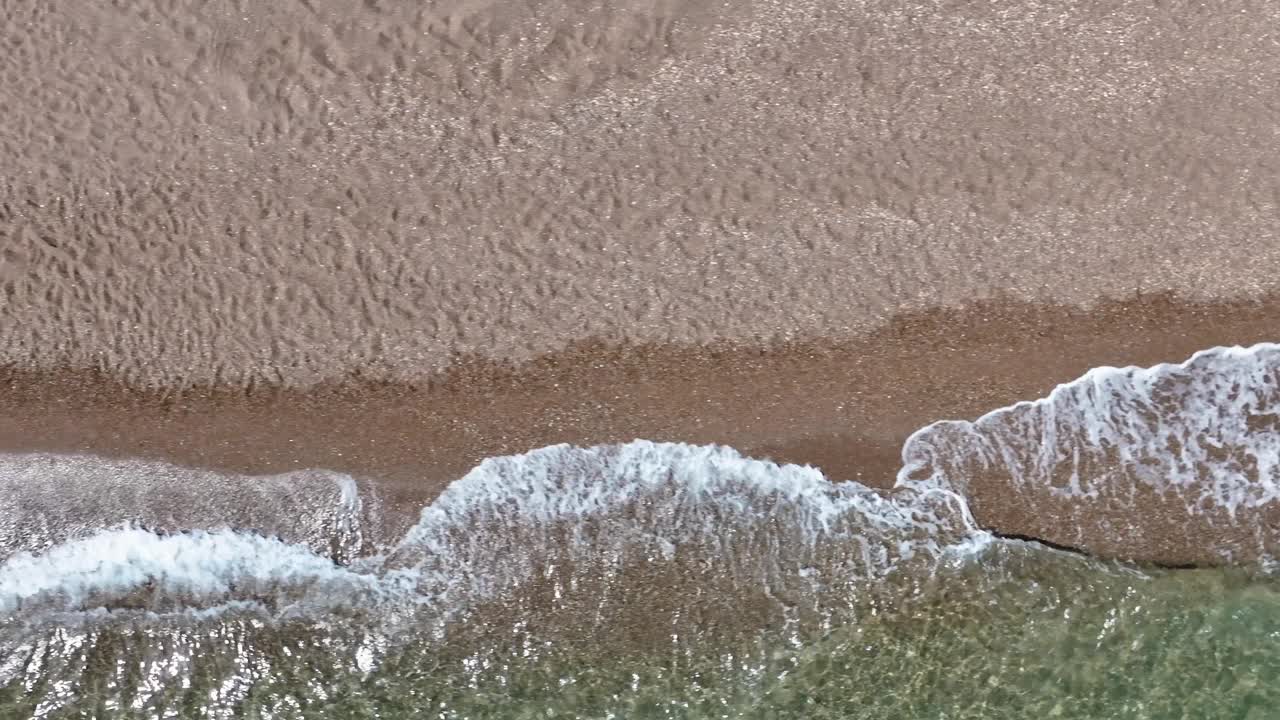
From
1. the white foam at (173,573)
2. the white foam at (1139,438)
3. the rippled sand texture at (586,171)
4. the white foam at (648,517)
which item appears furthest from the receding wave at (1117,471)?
the white foam at (173,573)

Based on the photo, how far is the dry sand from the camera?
4645 mm

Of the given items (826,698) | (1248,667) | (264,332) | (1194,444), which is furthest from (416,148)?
(1248,667)

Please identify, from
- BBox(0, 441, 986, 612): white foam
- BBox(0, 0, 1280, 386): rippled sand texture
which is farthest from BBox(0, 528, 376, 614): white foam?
BBox(0, 0, 1280, 386): rippled sand texture

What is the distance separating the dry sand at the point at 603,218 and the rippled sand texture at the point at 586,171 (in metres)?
0.02

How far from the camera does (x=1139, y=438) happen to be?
4602mm

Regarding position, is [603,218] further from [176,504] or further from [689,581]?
[176,504]

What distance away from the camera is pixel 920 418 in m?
4.62

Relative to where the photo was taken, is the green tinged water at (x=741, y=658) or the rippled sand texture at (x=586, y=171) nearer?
the green tinged water at (x=741, y=658)

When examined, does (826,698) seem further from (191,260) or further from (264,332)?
(191,260)

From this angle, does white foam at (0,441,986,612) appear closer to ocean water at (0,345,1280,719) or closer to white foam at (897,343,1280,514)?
ocean water at (0,345,1280,719)

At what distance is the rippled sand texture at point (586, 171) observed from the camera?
4676 millimetres

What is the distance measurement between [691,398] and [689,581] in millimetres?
899

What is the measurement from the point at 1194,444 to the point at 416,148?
4.17 meters

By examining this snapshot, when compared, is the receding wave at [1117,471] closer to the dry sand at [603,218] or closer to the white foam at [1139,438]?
the white foam at [1139,438]
